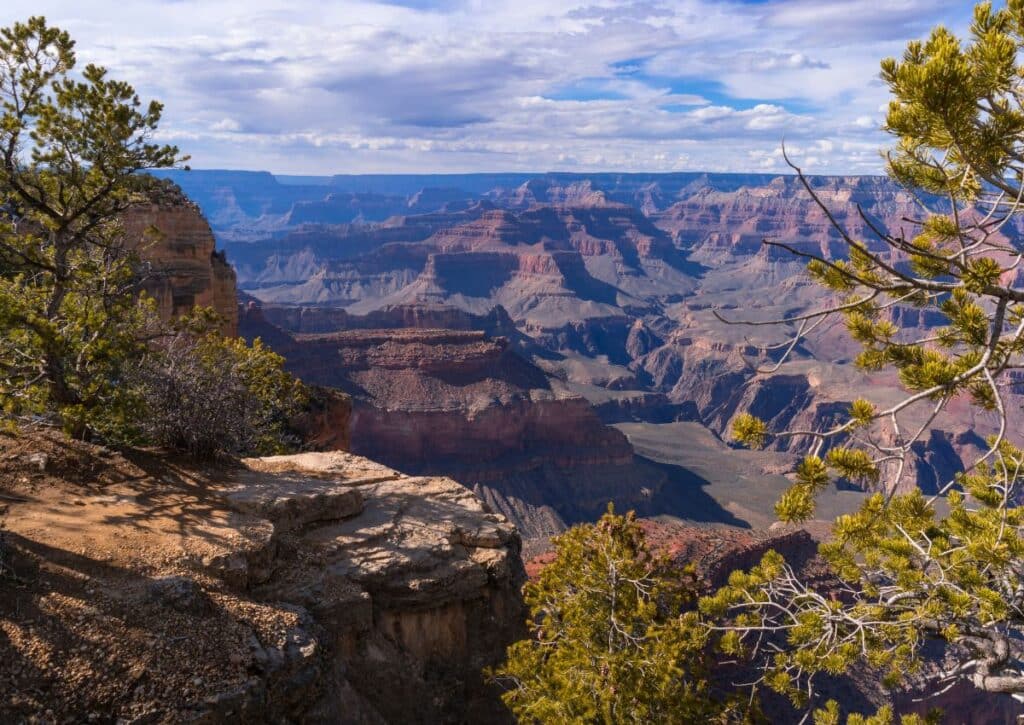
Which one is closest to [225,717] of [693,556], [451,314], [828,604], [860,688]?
[828,604]

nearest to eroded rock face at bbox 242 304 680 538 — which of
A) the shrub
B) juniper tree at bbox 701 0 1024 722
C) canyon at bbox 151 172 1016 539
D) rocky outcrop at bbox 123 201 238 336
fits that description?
canyon at bbox 151 172 1016 539

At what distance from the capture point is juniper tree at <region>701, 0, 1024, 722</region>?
21.0 ft

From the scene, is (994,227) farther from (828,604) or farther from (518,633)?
(518,633)

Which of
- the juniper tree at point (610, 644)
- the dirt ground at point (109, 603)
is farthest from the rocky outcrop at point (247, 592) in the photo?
the juniper tree at point (610, 644)

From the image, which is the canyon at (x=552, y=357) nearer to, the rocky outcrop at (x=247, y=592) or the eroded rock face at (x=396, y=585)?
the eroded rock face at (x=396, y=585)

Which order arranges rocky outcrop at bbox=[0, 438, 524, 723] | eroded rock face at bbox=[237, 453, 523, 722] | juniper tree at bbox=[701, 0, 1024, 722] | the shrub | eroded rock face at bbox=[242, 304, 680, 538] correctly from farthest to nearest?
eroded rock face at bbox=[242, 304, 680, 538]
the shrub
eroded rock face at bbox=[237, 453, 523, 722]
rocky outcrop at bbox=[0, 438, 524, 723]
juniper tree at bbox=[701, 0, 1024, 722]

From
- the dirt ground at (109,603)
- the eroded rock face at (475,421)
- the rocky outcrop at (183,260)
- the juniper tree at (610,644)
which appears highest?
the rocky outcrop at (183,260)

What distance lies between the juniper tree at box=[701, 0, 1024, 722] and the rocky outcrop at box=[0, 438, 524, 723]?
4.55m

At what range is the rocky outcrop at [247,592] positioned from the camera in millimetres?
7191

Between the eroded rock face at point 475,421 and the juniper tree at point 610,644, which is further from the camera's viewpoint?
the eroded rock face at point 475,421

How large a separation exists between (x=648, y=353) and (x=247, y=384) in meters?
133

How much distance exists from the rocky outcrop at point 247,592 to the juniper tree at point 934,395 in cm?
455

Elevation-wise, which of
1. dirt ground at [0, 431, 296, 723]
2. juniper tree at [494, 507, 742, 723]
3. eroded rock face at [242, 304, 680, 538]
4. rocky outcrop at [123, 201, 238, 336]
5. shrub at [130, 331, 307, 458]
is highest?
rocky outcrop at [123, 201, 238, 336]

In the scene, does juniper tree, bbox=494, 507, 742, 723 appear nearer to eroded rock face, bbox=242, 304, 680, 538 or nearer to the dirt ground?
the dirt ground
